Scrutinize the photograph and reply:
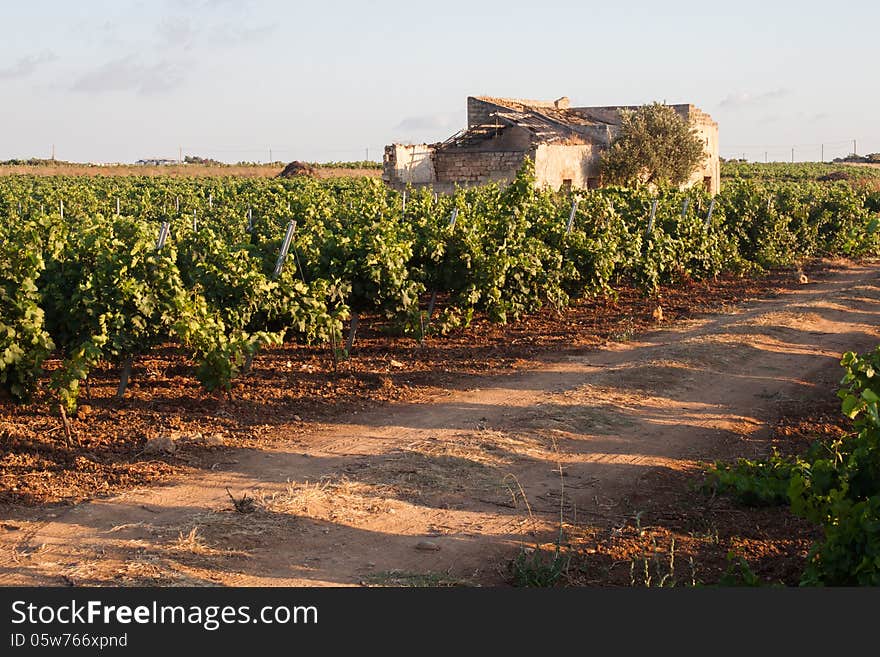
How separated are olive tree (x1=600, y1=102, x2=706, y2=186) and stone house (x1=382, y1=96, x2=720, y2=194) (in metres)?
0.59

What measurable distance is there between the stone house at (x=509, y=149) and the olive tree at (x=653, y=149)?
1.92ft

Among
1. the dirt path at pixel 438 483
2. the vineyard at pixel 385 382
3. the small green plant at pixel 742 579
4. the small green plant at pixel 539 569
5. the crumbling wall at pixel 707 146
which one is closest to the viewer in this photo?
the small green plant at pixel 742 579

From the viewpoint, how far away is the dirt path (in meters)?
5.62

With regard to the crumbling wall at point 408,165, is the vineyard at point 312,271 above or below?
below

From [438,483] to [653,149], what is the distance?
A: 83.2ft

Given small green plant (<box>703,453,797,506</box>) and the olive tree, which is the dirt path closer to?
small green plant (<box>703,453,797,506</box>)

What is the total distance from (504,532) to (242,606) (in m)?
2.22

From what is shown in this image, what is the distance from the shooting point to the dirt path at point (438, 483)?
5625 mm

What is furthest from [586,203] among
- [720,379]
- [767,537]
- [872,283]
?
[767,537]

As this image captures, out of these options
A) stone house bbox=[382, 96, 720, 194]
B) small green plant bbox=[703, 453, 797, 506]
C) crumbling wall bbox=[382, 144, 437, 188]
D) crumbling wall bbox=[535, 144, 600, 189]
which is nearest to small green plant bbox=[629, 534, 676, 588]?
small green plant bbox=[703, 453, 797, 506]

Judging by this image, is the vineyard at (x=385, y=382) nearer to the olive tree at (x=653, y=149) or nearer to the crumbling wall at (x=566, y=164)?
the crumbling wall at (x=566, y=164)

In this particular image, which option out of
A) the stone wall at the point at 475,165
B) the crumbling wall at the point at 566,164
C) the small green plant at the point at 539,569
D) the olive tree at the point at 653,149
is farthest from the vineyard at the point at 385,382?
the olive tree at the point at 653,149

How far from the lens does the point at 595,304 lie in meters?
16.0

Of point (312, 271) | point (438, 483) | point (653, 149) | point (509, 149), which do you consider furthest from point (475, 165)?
point (438, 483)
